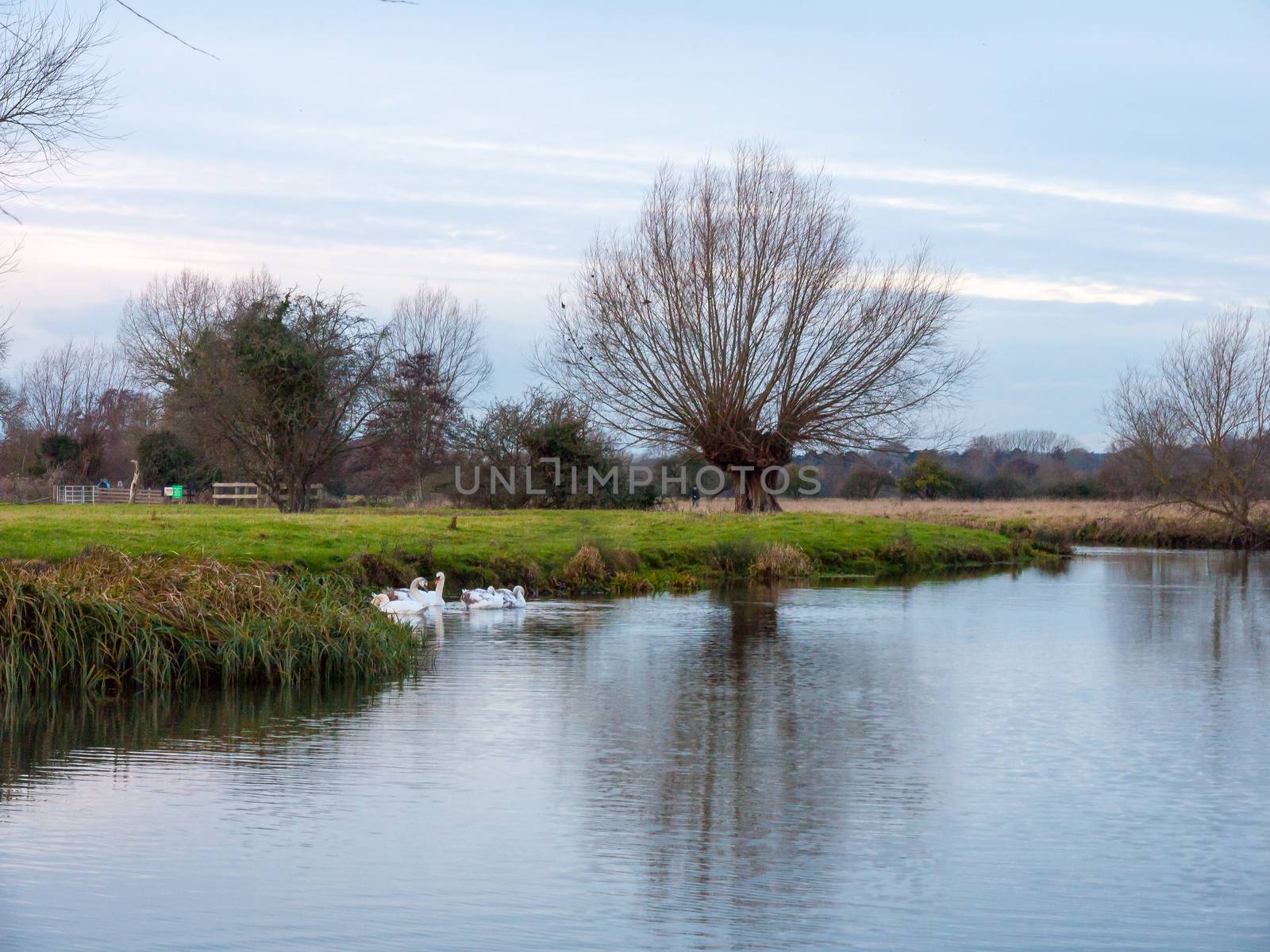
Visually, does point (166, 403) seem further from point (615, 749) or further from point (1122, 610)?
point (615, 749)

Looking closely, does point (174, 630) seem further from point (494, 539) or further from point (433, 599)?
point (494, 539)

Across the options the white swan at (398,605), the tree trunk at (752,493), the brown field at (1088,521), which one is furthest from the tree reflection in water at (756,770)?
the brown field at (1088,521)

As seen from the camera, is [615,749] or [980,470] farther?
[980,470]

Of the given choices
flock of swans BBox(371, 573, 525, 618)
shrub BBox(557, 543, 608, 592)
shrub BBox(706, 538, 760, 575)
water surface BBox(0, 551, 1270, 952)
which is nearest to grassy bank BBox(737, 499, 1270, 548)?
shrub BBox(706, 538, 760, 575)

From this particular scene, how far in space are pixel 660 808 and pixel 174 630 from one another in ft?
18.3

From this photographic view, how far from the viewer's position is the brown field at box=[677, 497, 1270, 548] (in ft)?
123

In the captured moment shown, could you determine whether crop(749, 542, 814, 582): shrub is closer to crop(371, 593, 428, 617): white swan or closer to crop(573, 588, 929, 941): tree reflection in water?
crop(371, 593, 428, 617): white swan

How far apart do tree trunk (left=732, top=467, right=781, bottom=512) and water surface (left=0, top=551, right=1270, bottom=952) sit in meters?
22.9

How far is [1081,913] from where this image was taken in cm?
571

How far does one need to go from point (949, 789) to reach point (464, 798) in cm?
293

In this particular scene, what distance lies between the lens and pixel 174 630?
11273 millimetres

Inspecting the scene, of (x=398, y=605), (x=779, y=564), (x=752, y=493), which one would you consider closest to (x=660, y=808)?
(x=398, y=605)

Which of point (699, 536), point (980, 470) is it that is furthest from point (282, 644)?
point (980, 470)

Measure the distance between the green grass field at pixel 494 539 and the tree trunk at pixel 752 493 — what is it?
327 cm
